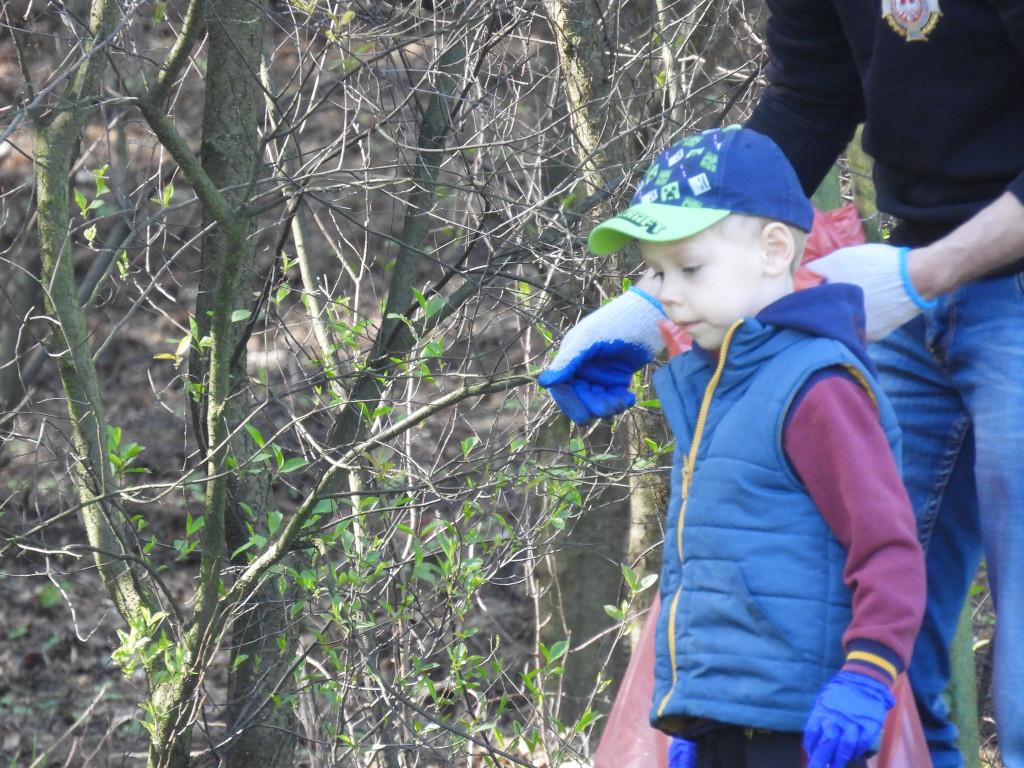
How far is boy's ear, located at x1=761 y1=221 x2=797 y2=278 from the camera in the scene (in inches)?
68.3

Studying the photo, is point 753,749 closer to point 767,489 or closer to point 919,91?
point 767,489

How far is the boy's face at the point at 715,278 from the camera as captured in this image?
67.7 inches

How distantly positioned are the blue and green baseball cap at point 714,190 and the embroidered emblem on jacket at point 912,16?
0.98 ft

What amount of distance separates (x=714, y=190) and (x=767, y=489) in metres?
0.45

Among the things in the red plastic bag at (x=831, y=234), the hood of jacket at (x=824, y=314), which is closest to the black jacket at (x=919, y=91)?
the red plastic bag at (x=831, y=234)

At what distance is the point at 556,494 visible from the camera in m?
3.34

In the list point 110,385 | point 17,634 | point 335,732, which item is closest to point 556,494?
point 335,732

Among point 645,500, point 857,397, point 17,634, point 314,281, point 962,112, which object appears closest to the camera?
point 857,397

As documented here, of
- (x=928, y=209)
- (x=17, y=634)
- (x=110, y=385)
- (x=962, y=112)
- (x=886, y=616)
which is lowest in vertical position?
(x=17, y=634)

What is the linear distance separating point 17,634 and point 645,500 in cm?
335

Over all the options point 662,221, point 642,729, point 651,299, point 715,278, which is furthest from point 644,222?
Result: point 642,729

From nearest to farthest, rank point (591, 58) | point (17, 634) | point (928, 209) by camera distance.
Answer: point (928, 209) → point (591, 58) → point (17, 634)

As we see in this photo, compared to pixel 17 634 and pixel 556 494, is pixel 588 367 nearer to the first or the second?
pixel 556 494

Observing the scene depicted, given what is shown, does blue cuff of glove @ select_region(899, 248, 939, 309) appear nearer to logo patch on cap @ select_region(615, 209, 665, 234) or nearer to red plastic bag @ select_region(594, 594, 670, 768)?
logo patch on cap @ select_region(615, 209, 665, 234)
